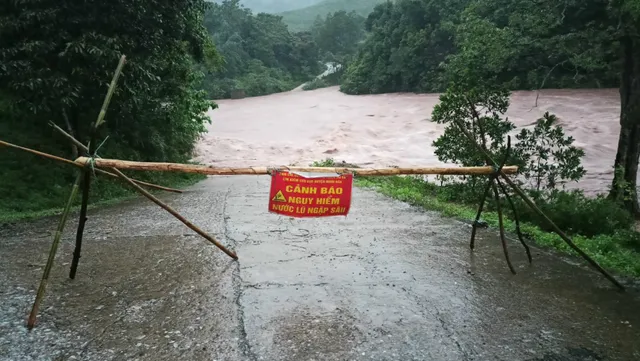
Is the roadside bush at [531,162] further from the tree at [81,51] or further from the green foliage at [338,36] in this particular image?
the green foliage at [338,36]

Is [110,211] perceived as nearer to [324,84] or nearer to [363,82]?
[363,82]

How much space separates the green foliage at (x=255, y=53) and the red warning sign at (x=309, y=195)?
34.6 m

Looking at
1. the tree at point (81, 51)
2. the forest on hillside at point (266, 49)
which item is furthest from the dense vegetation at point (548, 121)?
the forest on hillside at point (266, 49)

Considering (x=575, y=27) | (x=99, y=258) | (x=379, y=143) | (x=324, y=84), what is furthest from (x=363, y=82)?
(x=99, y=258)

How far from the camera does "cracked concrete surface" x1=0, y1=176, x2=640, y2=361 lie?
2889 millimetres

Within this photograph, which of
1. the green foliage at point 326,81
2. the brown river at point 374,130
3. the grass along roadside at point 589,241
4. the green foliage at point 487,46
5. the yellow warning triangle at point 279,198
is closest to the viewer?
the yellow warning triangle at point 279,198

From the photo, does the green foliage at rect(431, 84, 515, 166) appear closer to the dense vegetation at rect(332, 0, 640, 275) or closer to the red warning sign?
the dense vegetation at rect(332, 0, 640, 275)

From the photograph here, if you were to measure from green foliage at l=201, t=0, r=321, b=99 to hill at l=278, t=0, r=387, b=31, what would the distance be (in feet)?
89.5

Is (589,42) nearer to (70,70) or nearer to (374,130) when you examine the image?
(70,70)

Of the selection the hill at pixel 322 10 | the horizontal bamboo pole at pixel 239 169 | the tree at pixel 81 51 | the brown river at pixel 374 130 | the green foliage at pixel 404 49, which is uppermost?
the hill at pixel 322 10

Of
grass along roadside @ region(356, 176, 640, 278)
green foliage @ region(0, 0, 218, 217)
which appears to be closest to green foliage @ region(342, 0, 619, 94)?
grass along roadside @ region(356, 176, 640, 278)

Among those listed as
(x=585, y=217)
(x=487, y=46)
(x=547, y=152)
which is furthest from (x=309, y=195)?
(x=487, y=46)

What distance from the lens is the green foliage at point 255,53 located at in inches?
1517

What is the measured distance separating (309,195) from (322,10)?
3234 inches
